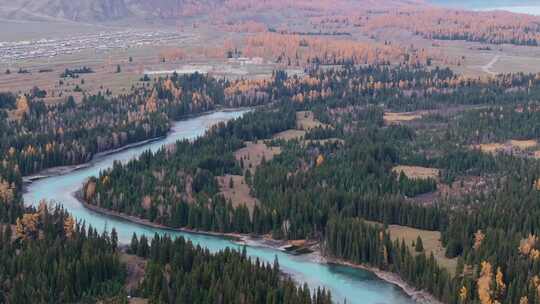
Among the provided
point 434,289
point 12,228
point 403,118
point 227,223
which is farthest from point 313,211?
point 403,118

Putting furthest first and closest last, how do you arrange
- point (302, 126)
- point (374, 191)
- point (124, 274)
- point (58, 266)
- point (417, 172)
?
point (302, 126)
point (417, 172)
point (374, 191)
point (124, 274)
point (58, 266)

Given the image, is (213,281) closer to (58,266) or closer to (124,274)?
(124,274)

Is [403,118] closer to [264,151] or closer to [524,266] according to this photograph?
[264,151]

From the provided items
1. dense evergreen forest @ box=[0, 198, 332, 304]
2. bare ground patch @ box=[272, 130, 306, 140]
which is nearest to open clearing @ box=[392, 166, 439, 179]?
bare ground patch @ box=[272, 130, 306, 140]

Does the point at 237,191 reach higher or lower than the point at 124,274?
lower

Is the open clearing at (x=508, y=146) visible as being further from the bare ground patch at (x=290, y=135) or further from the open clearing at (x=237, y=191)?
the open clearing at (x=237, y=191)

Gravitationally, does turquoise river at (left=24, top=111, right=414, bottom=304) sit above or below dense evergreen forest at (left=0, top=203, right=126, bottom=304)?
below

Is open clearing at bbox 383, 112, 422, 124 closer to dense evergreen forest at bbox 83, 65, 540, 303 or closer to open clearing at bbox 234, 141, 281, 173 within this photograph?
dense evergreen forest at bbox 83, 65, 540, 303

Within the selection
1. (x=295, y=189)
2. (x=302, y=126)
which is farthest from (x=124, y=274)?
(x=302, y=126)
